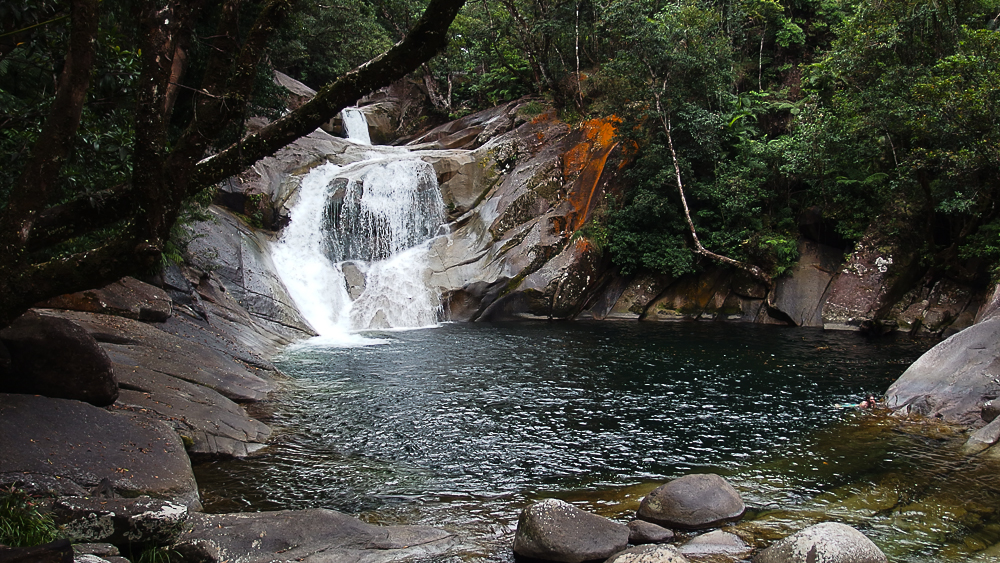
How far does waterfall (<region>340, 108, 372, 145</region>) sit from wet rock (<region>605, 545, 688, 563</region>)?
34.9 meters

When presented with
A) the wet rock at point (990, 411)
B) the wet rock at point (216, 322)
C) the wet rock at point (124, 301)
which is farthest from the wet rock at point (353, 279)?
the wet rock at point (990, 411)

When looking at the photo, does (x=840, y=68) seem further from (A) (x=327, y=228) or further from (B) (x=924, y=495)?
(A) (x=327, y=228)

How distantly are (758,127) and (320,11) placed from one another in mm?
23047

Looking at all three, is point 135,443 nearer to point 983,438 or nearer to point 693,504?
point 693,504

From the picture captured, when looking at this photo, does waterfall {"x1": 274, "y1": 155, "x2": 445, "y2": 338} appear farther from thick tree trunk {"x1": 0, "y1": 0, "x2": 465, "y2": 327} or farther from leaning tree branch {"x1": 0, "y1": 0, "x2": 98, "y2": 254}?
leaning tree branch {"x1": 0, "y1": 0, "x2": 98, "y2": 254}

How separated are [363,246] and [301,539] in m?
21.1

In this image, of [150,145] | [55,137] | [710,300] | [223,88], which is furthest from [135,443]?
[710,300]

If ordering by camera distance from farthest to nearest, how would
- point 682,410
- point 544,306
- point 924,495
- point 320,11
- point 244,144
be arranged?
1. point 320,11
2. point 544,306
3. point 682,410
4. point 924,495
5. point 244,144

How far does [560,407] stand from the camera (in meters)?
11.9

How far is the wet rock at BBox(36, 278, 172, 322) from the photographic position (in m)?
11.5

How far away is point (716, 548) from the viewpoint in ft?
20.4

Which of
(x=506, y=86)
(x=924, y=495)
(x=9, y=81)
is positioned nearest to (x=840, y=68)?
(x=924, y=495)

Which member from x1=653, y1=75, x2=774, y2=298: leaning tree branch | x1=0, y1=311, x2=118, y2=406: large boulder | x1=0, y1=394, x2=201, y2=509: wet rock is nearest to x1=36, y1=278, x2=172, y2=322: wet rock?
x1=0, y1=311, x2=118, y2=406: large boulder

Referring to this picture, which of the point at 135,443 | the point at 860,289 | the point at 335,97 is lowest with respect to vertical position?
the point at 135,443
